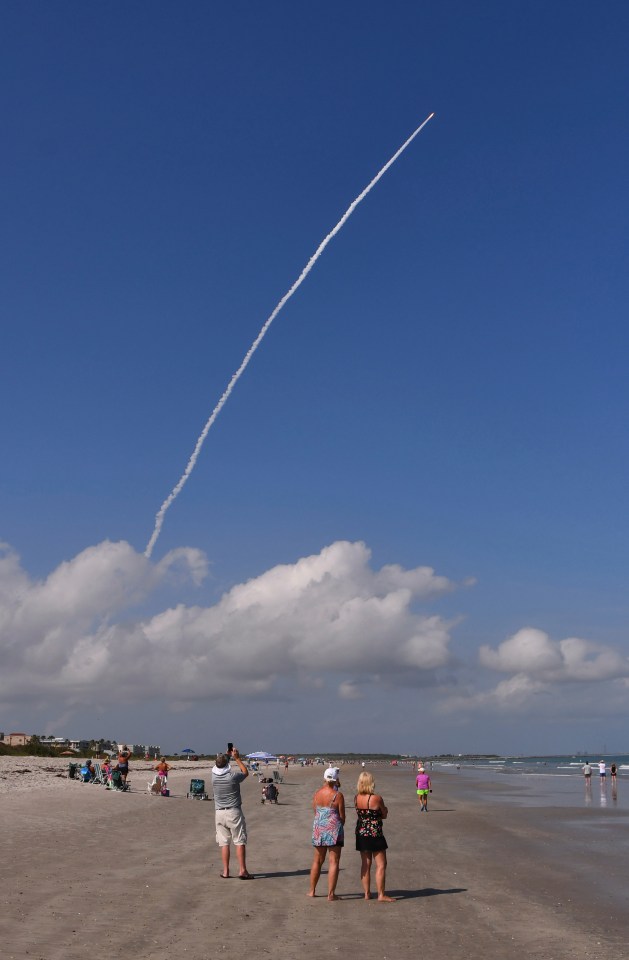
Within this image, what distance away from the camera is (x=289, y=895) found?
1300 cm

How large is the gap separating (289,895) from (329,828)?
1345 millimetres

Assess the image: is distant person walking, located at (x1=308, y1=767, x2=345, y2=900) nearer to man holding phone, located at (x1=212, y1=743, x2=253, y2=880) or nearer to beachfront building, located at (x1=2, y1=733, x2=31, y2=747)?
man holding phone, located at (x1=212, y1=743, x2=253, y2=880)

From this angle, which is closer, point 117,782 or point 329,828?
point 329,828

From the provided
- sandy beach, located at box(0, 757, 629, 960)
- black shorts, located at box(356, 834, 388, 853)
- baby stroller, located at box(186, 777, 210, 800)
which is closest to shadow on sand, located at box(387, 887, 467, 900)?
sandy beach, located at box(0, 757, 629, 960)

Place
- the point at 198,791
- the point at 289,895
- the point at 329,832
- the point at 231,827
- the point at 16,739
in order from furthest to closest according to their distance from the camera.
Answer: the point at 16,739 → the point at 198,791 → the point at 231,827 → the point at 289,895 → the point at 329,832

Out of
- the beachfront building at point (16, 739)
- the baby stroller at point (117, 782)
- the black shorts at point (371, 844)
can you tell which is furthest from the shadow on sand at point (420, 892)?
the beachfront building at point (16, 739)

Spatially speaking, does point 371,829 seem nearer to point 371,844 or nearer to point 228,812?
point 371,844

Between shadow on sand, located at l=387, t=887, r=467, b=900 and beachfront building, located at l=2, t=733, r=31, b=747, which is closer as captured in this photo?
shadow on sand, located at l=387, t=887, r=467, b=900

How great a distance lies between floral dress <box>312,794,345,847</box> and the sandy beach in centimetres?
84

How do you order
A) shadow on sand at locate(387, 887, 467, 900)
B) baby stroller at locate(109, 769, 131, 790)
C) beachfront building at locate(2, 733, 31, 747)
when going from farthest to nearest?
beachfront building at locate(2, 733, 31, 747), baby stroller at locate(109, 769, 131, 790), shadow on sand at locate(387, 887, 467, 900)

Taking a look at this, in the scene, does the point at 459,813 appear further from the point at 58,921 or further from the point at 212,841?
the point at 58,921

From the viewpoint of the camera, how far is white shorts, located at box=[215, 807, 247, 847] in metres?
14.4

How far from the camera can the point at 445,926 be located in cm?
1103

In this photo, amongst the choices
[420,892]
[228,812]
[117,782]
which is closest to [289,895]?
[228,812]
